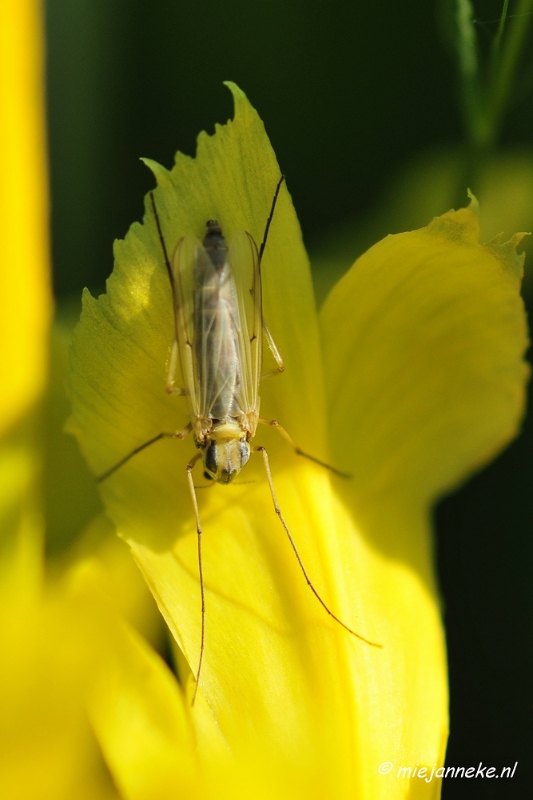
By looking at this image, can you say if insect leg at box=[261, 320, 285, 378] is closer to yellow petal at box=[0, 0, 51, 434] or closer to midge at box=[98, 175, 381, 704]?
midge at box=[98, 175, 381, 704]

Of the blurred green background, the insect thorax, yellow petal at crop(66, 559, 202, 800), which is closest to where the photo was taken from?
yellow petal at crop(66, 559, 202, 800)

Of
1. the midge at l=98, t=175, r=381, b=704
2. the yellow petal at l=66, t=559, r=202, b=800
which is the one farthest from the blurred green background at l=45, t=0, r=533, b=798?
the yellow petal at l=66, t=559, r=202, b=800

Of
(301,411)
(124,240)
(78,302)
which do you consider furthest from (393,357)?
(78,302)

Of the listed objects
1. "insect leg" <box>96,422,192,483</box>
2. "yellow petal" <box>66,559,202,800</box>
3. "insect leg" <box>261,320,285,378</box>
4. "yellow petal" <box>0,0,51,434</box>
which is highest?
"yellow petal" <box>0,0,51,434</box>

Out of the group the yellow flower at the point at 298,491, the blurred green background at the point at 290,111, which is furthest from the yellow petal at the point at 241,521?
the blurred green background at the point at 290,111

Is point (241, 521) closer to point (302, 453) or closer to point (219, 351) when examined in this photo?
point (302, 453)

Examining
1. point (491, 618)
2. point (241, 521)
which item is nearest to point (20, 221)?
point (241, 521)

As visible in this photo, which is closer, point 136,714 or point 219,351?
point 136,714
